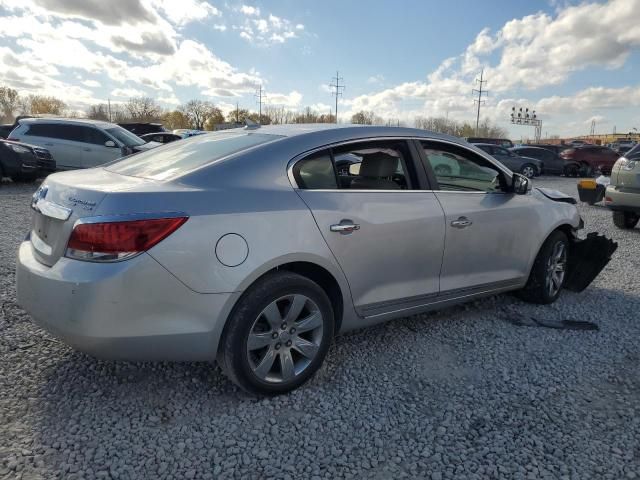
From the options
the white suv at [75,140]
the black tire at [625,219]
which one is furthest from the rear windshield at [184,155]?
the white suv at [75,140]

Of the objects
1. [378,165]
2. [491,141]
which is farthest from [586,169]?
[378,165]

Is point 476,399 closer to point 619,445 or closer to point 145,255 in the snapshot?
point 619,445

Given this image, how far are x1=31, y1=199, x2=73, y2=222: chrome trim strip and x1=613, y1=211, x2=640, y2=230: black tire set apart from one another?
360 inches

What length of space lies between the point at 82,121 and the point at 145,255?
41.3ft

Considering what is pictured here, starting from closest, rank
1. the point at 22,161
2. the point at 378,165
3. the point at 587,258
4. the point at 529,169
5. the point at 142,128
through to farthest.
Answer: the point at 378,165, the point at 587,258, the point at 22,161, the point at 529,169, the point at 142,128

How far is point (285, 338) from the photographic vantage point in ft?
9.25

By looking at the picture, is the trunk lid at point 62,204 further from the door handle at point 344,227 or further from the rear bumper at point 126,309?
the door handle at point 344,227

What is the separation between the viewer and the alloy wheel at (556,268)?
177 inches

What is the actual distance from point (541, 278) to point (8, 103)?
125 m

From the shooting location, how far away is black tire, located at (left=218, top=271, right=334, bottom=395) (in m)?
2.61

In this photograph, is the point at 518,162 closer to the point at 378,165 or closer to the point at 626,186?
the point at 626,186

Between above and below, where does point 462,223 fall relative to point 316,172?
below

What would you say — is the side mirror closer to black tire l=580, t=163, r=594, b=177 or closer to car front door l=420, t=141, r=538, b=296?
car front door l=420, t=141, r=538, b=296

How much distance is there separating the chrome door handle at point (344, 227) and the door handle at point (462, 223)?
3.01 ft
